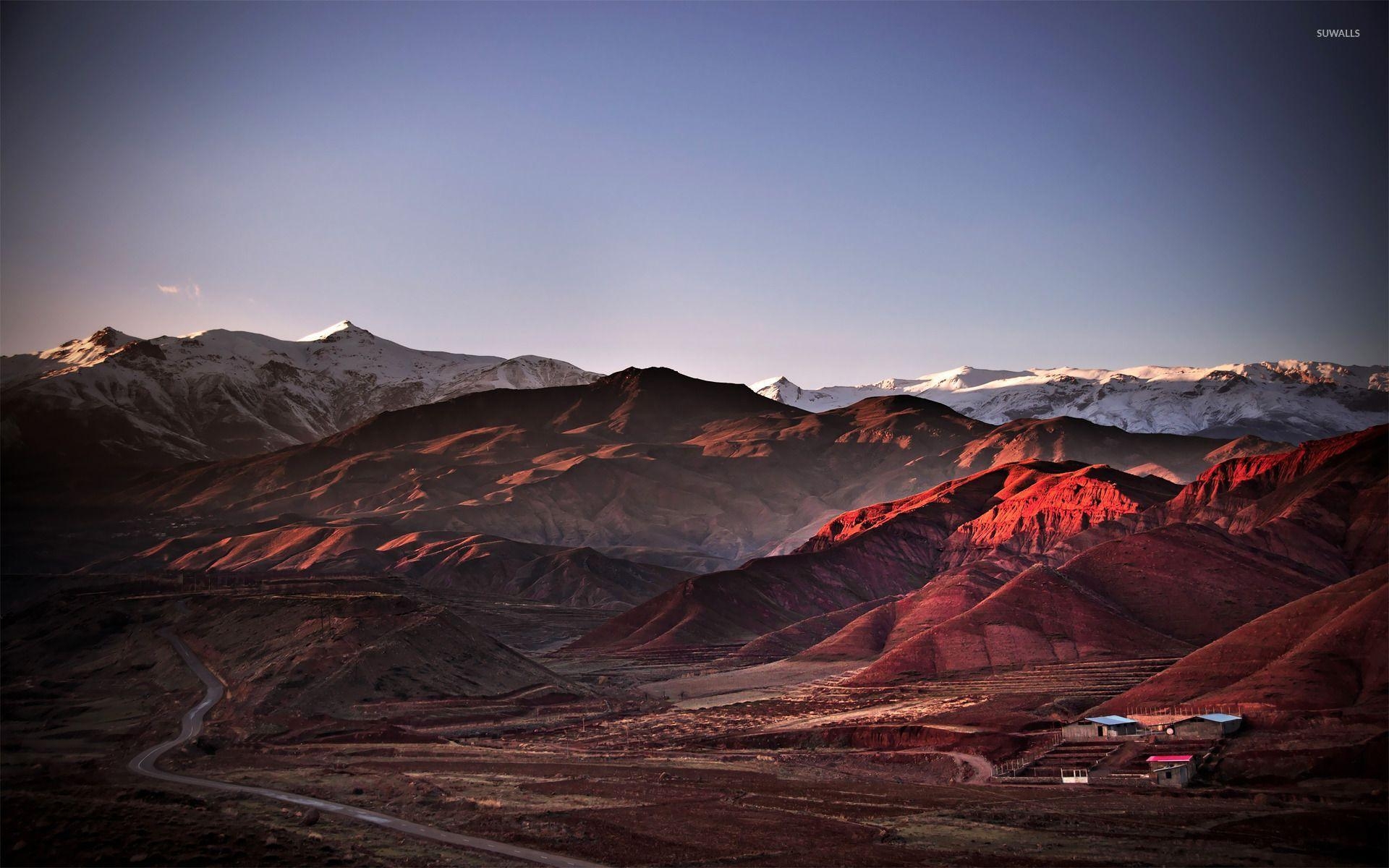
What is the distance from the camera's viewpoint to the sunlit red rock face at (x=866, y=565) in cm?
16738

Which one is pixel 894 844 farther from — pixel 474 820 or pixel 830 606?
pixel 830 606

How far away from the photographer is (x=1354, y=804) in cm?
6078

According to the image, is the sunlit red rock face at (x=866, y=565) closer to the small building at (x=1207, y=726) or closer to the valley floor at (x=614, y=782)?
the valley floor at (x=614, y=782)

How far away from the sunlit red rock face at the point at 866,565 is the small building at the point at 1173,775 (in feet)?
301

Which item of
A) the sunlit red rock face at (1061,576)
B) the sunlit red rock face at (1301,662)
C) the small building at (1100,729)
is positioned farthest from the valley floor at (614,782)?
the sunlit red rock face at (1061,576)

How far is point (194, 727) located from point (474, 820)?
3731 cm

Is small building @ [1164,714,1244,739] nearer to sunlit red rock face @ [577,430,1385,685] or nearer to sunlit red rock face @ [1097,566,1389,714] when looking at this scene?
sunlit red rock face @ [1097,566,1389,714]

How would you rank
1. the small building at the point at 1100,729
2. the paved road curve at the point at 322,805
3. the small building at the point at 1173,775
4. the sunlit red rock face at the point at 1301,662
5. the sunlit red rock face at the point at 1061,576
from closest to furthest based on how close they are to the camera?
1. the paved road curve at the point at 322,805
2. the small building at the point at 1173,775
3. the sunlit red rock face at the point at 1301,662
4. the small building at the point at 1100,729
5. the sunlit red rock face at the point at 1061,576

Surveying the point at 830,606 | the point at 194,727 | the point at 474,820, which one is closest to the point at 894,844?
the point at 474,820

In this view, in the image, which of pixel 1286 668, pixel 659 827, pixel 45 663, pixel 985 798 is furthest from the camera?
pixel 45 663

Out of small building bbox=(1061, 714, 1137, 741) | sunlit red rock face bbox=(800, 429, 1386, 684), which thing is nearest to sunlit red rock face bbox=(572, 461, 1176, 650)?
sunlit red rock face bbox=(800, 429, 1386, 684)

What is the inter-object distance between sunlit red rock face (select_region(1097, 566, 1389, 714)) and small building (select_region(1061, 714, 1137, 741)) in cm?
524

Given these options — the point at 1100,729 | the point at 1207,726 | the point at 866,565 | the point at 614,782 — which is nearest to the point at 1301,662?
the point at 1207,726

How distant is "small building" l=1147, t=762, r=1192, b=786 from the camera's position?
6925 centimetres
